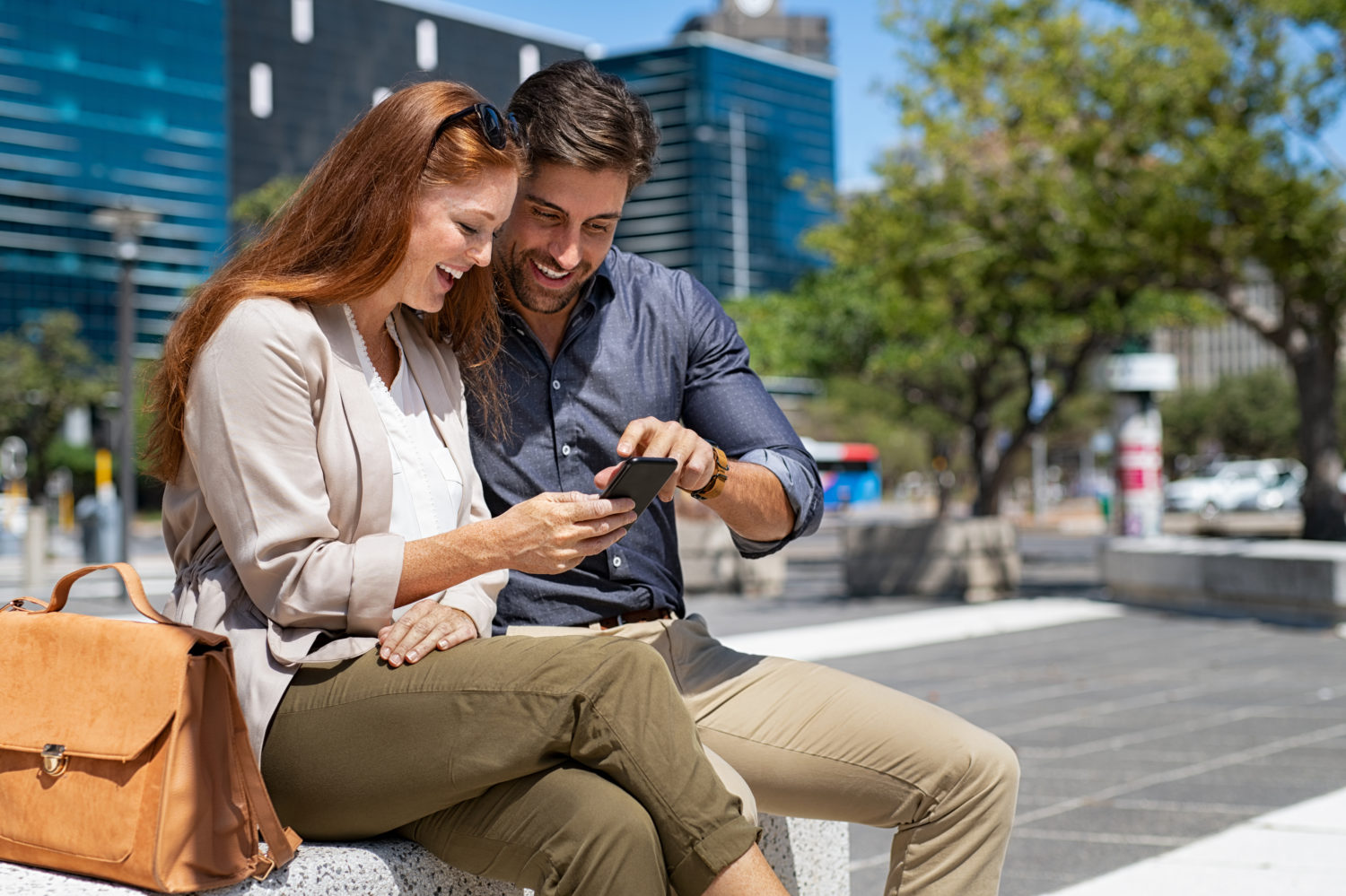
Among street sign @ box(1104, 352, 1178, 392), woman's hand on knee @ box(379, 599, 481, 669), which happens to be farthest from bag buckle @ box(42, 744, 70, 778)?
street sign @ box(1104, 352, 1178, 392)

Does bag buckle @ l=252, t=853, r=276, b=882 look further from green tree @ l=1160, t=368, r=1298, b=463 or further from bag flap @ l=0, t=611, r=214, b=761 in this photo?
green tree @ l=1160, t=368, r=1298, b=463

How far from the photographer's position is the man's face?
2561 millimetres

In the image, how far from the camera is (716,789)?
188 cm

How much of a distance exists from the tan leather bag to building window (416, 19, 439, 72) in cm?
10386

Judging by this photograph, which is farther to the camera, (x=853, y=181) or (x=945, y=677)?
(x=853, y=181)

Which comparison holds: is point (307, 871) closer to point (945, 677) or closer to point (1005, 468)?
point (945, 677)

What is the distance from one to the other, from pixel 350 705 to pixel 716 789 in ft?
1.77

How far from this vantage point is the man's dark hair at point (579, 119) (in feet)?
8.36

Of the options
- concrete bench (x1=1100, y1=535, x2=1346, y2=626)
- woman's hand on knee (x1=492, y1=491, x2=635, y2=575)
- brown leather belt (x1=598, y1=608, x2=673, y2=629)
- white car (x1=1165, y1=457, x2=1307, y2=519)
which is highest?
woman's hand on knee (x1=492, y1=491, x2=635, y2=575)

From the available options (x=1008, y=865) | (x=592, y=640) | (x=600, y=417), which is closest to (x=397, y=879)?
(x=592, y=640)

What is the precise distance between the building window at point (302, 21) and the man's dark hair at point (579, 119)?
10166 centimetres

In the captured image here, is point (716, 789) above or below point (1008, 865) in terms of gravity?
above

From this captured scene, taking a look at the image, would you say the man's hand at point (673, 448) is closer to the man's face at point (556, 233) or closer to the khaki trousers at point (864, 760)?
the khaki trousers at point (864, 760)

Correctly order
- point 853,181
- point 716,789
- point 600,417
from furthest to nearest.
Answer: point 853,181 → point 600,417 → point 716,789
